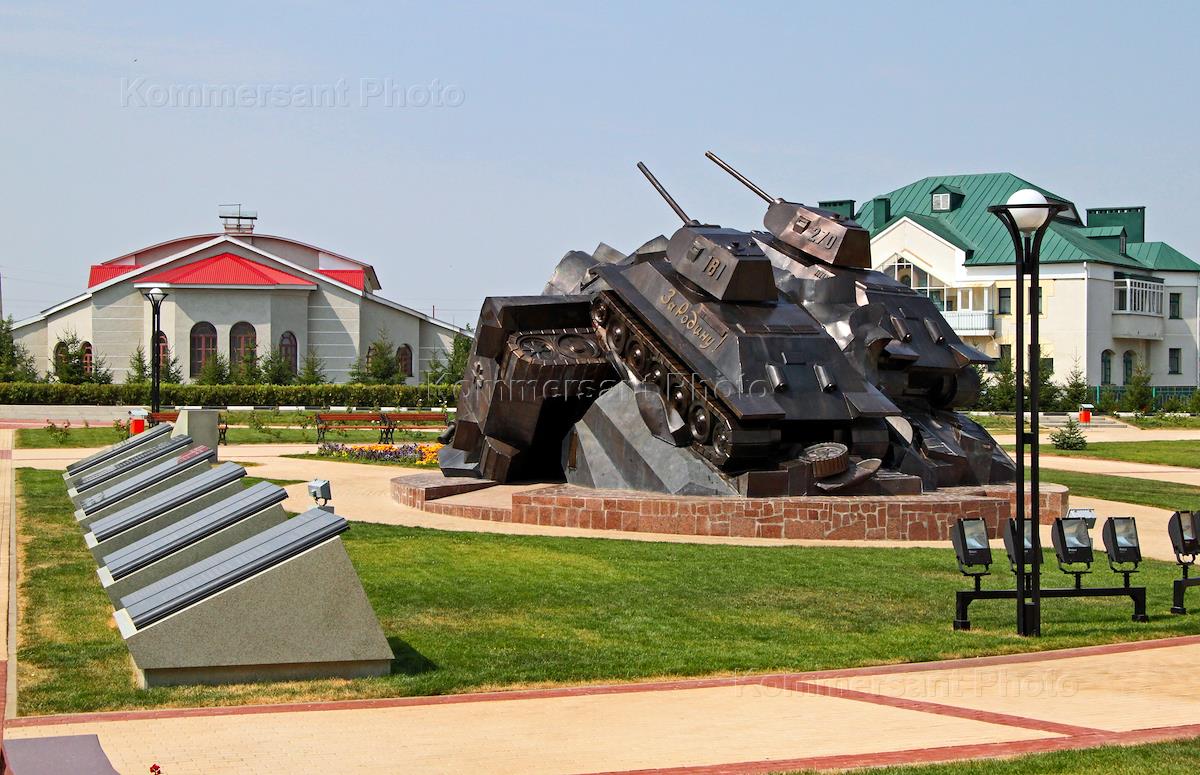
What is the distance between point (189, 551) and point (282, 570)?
192 cm

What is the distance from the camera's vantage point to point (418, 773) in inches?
286

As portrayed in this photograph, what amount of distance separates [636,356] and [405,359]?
47139 millimetres

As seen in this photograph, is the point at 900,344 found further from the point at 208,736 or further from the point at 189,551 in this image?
the point at 208,736

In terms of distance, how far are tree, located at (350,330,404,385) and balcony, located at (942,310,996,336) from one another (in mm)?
24451

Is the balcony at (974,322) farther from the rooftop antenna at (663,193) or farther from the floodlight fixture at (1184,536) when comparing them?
the floodlight fixture at (1184,536)

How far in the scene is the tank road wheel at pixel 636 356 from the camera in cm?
1988

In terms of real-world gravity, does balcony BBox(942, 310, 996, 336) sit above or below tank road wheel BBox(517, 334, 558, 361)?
above

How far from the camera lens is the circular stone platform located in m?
17.8

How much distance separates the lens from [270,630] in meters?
9.07

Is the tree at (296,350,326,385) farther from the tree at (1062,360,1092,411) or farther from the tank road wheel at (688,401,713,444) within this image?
the tank road wheel at (688,401,713,444)

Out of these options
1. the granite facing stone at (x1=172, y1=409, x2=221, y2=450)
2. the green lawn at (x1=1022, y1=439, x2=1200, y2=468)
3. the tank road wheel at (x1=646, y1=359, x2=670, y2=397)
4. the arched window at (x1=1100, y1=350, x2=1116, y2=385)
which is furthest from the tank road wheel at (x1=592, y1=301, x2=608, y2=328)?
the arched window at (x1=1100, y1=350, x2=1116, y2=385)

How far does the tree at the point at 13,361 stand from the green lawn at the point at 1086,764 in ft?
179

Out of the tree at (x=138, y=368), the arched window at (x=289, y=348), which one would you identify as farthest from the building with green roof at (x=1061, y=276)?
the tree at (x=138, y=368)

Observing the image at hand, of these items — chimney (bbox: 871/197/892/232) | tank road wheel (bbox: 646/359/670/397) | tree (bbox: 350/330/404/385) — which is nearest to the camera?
tank road wheel (bbox: 646/359/670/397)
